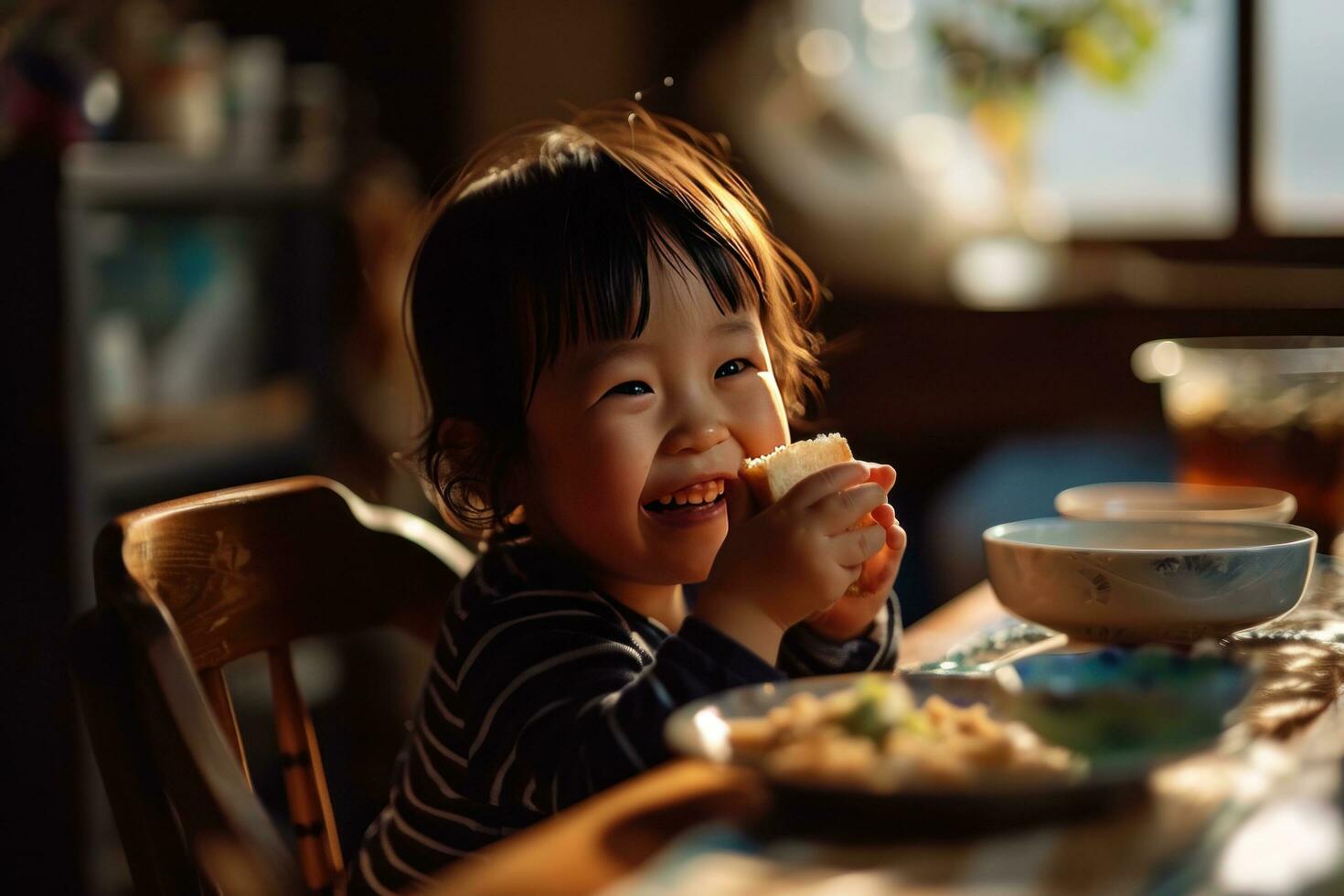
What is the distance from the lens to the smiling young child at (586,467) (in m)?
0.78

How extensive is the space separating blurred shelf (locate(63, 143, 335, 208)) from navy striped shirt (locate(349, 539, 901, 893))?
51.0 inches

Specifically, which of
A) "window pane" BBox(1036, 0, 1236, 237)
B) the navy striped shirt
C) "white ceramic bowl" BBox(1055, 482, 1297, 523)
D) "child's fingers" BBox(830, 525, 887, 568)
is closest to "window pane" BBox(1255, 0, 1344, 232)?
"window pane" BBox(1036, 0, 1236, 237)

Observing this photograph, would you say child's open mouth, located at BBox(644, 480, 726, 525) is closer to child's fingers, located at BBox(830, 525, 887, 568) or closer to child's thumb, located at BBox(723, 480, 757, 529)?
child's thumb, located at BBox(723, 480, 757, 529)

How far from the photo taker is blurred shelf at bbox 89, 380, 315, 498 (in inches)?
83.7

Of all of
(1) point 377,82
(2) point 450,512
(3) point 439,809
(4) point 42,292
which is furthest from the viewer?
(1) point 377,82

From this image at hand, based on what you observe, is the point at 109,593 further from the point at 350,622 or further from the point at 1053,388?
the point at 1053,388

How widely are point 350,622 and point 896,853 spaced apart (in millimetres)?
611

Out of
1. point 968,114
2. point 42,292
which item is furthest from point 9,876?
point 968,114

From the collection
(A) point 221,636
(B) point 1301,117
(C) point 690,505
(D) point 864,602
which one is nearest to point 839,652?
(D) point 864,602

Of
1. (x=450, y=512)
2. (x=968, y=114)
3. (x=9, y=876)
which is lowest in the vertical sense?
(x=9, y=876)

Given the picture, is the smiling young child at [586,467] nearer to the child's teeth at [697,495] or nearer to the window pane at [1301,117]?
the child's teeth at [697,495]

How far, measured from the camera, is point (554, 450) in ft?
3.06

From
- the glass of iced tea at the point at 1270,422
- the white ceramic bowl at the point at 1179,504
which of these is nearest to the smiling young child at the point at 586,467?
the white ceramic bowl at the point at 1179,504

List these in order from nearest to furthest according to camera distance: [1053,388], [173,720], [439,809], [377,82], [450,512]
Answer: [173,720]
[439,809]
[450,512]
[1053,388]
[377,82]
